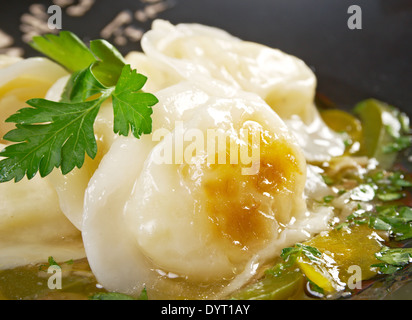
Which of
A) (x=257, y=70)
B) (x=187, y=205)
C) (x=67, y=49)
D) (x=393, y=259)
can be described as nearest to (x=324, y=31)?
(x=257, y=70)

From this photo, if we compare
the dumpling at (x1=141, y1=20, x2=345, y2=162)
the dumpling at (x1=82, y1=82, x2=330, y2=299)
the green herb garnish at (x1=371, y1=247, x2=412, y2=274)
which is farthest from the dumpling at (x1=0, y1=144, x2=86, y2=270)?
A: the green herb garnish at (x1=371, y1=247, x2=412, y2=274)

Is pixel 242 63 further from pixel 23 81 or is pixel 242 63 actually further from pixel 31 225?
pixel 31 225

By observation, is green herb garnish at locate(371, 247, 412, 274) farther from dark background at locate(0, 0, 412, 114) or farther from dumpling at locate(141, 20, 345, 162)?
dark background at locate(0, 0, 412, 114)

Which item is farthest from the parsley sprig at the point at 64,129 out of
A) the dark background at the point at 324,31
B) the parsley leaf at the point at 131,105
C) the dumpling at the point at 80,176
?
the dark background at the point at 324,31

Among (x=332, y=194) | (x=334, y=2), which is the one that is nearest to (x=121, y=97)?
(x=332, y=194)

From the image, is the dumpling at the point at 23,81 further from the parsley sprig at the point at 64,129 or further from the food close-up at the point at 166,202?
the parsley sprig at the point at 64,129

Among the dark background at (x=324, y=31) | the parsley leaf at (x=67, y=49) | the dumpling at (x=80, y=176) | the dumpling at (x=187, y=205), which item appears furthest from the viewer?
the dark background at (x=324, y=31)

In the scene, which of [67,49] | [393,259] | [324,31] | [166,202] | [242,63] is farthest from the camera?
[324,31]
